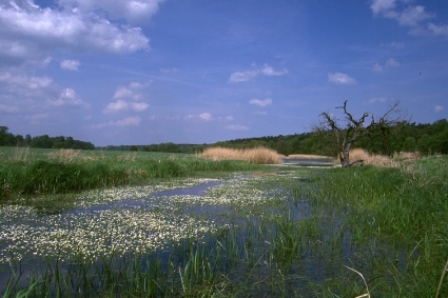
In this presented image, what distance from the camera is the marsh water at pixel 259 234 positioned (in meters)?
3.41

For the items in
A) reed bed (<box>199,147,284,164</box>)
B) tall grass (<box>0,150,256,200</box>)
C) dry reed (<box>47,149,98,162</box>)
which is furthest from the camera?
reed bed (<box>199,147,284,164</box>)

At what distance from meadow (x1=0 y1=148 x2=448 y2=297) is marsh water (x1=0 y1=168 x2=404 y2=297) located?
0.8 inches

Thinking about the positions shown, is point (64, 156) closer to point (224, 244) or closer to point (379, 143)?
point (224, 244)

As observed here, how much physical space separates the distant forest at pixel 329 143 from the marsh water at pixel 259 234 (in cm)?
843

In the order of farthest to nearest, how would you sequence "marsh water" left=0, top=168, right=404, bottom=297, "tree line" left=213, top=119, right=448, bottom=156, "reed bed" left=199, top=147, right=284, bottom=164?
"reed bed" left=199, top=147, right=284, bottom=164 < "tree line" left=213, top=119, right=448, bottom=156 < "marsh water" left=0, top=168, right=404, bottom=297

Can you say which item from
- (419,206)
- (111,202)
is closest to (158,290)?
(419,206)

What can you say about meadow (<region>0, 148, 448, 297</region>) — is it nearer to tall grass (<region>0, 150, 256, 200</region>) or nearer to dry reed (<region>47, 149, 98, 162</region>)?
tall grass (<region>0, 150, 256, 200</region>)

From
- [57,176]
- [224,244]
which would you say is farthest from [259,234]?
[57,176]

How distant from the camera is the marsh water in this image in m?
3.41

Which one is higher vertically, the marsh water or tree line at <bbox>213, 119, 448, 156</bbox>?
tree line at <bbox>213, 119, 448, 156</bbox>

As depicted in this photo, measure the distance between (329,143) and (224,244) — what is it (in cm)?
2187

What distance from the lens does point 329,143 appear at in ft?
80.6

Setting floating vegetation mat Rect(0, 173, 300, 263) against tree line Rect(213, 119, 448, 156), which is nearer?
floating vegetation mat Rect(0, 173, 300, 263)

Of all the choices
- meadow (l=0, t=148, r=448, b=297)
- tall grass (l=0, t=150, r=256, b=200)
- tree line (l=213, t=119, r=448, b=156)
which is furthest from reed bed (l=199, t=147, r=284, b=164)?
meadow (l=0, t=148, r=448, b=297)
